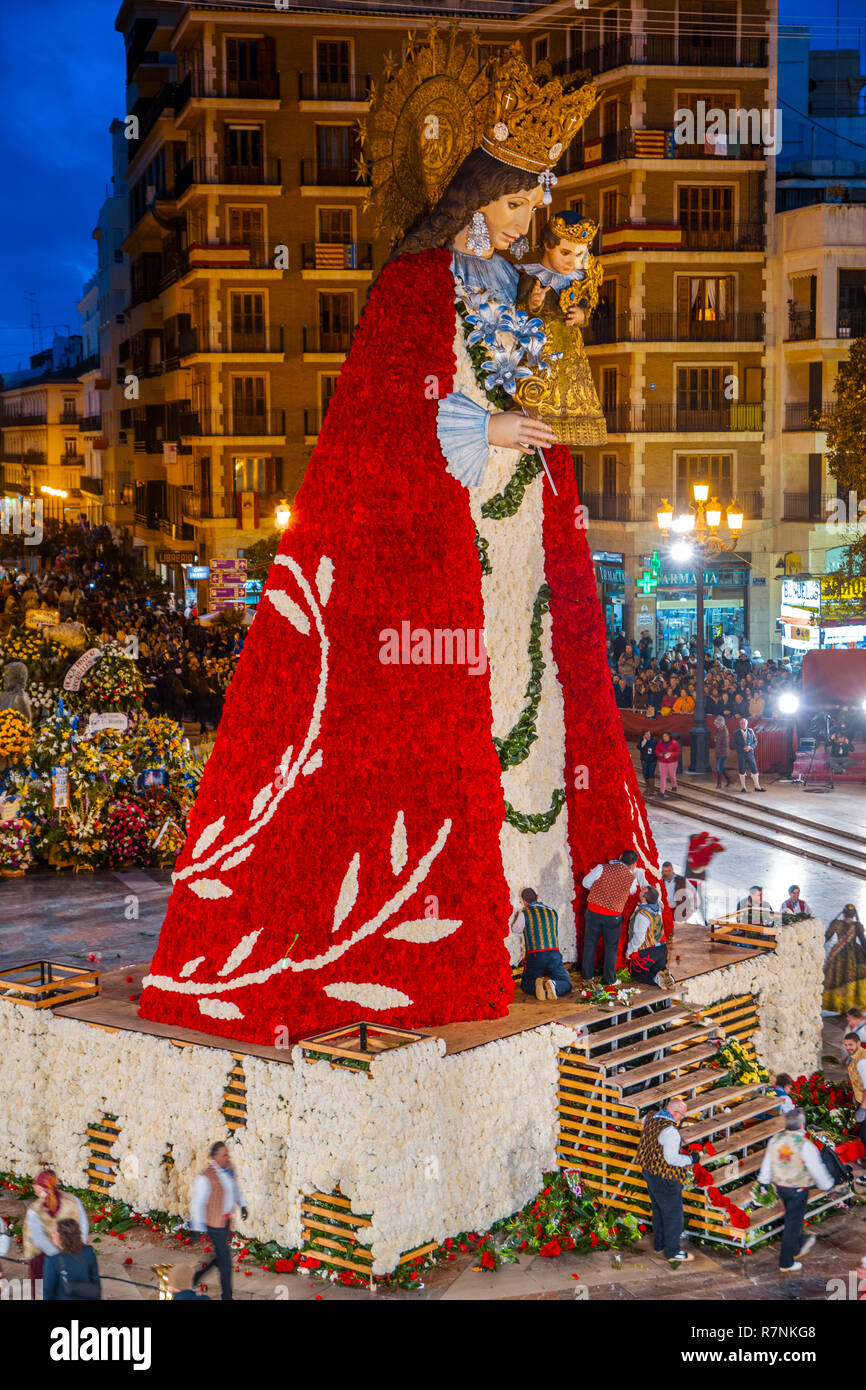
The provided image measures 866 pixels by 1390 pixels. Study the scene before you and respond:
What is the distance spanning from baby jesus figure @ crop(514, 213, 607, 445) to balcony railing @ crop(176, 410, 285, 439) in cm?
3428

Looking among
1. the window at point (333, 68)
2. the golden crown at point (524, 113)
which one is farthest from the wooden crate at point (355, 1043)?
the window at point (333, 68)

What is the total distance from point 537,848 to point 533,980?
3.74 ft

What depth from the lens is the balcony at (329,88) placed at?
156ft

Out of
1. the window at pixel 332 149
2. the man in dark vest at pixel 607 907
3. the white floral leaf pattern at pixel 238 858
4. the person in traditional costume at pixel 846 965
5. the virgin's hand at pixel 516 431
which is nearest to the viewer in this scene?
the white floral leaf pattern at pixel 238 858

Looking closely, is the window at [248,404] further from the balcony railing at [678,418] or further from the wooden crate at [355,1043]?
the wooden crate at [355,1043]

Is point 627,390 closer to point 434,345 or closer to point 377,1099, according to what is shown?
point 434,345

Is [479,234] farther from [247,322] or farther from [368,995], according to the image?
[247,322]

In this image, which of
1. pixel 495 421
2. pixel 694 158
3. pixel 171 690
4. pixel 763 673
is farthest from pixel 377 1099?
pixel 694 158

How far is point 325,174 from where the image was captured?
A: 158 ft

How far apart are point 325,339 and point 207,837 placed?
120 feet

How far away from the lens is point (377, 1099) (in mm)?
11766

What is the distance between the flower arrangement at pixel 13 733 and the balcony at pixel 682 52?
83.2ft

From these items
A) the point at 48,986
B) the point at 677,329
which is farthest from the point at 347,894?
the point at 677,329

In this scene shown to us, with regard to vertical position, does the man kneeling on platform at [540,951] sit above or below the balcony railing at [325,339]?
below
